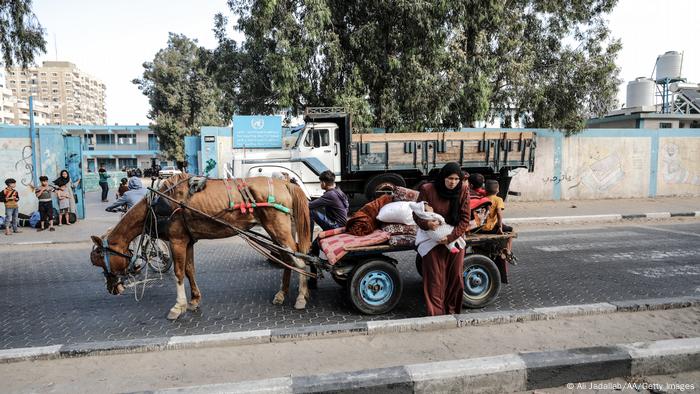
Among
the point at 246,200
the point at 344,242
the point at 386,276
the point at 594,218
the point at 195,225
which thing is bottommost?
the point at 594,218

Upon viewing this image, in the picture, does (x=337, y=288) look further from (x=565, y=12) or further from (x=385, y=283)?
(x=565, y=12)

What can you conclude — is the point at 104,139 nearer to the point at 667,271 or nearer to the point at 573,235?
the point at 573,235

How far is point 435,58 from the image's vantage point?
1465 centimetres

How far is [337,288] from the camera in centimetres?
631

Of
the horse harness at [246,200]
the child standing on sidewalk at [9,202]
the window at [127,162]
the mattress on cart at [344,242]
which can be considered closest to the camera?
the mattress on cart at [344,242]

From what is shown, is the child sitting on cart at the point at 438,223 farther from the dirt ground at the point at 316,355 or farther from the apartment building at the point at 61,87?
the apartment building at the point at 61,87

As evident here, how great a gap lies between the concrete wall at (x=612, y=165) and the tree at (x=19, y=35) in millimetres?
16958

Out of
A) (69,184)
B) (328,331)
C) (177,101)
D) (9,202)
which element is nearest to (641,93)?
(328,331)

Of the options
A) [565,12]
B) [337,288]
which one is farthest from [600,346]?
[565,12]

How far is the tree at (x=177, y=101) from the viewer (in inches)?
1411

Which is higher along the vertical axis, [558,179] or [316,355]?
[558,179]

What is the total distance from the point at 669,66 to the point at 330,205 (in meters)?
32.6

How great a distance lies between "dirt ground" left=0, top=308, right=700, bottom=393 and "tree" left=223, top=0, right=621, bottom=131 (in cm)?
1110

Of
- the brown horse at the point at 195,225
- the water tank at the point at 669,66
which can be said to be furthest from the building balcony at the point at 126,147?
the brown horse at the point at 195,225
